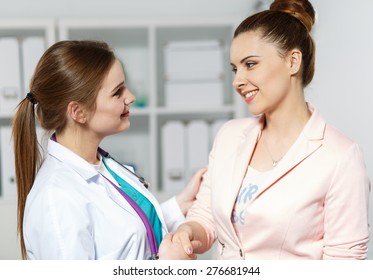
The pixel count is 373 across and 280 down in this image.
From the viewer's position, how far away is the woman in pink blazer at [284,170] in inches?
34.6

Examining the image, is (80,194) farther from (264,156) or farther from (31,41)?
(31,41)

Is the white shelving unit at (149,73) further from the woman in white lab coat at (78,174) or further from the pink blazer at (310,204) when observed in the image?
the pink blazer at (310,204)

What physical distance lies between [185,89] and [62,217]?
1249 millimetres

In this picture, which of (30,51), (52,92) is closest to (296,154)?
(52,92)

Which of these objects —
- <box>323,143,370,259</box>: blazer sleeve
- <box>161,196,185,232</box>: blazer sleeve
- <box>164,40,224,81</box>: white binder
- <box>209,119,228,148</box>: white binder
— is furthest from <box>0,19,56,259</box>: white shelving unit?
<box>323,143,370,259</box>: blazer sleeve

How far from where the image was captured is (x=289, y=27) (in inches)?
38.0

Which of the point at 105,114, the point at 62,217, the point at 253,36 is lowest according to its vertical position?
the point at 62,217

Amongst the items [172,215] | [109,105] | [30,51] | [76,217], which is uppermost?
[30,51]

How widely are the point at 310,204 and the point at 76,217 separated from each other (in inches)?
18.2

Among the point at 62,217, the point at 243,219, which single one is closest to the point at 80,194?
the point at 62,217

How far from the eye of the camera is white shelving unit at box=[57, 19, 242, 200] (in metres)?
1.99

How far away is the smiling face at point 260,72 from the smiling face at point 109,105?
278 millimetres

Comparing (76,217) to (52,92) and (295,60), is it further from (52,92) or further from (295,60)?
(295,60)

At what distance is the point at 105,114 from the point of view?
105cm
